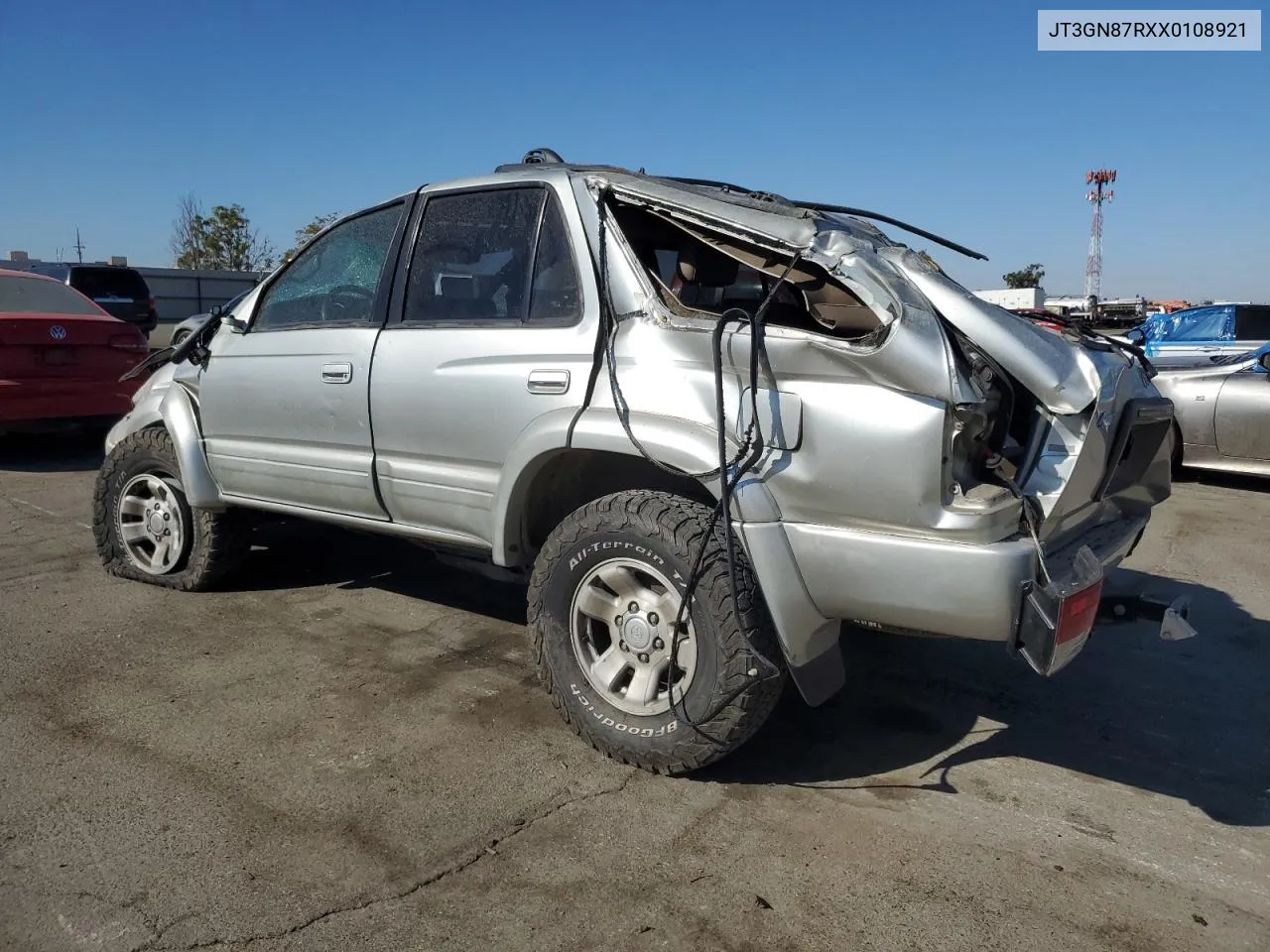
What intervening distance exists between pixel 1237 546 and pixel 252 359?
6.16m

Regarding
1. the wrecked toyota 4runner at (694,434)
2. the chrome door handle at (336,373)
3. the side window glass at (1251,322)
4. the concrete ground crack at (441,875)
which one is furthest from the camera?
the side window glass at (1251,322)

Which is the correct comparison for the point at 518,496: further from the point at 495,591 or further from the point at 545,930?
the point at 495,591

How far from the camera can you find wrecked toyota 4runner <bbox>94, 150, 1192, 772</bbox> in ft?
9.26

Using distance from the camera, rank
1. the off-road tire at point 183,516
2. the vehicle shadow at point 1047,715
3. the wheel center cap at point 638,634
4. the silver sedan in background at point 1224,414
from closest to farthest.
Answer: the wheel center cap at point 638,634 → the vehicle shadow at point 1047,715 → the off-road tire at point 183,516 → the silver sedan in background at point 1224,414

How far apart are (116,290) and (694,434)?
16.3m

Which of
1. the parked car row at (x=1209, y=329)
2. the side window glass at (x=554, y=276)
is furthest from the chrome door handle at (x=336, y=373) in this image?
the parked car row at (x=1209, y=329)

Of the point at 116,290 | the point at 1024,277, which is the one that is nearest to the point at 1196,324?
the point at 116,290

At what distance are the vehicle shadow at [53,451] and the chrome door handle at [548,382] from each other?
6808 millimetres

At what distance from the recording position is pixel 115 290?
54.1 ft

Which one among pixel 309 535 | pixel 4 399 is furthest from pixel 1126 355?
pixel 4 399

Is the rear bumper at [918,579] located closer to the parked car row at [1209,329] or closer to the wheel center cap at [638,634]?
the wheel center cap at [638,634]

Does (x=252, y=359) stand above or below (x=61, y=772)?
above

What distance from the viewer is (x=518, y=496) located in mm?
3578

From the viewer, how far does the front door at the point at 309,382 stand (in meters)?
4.14
